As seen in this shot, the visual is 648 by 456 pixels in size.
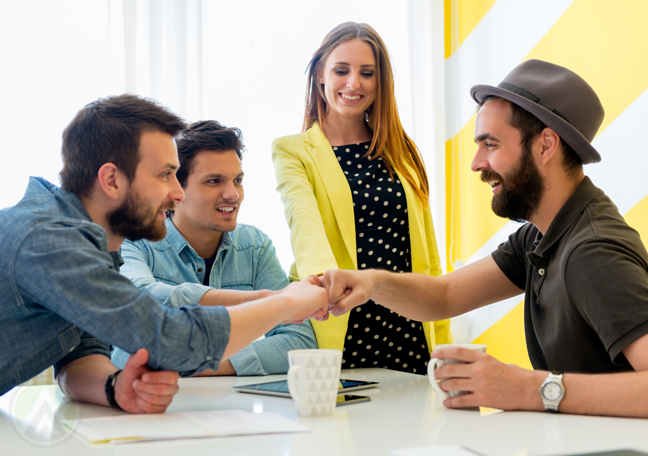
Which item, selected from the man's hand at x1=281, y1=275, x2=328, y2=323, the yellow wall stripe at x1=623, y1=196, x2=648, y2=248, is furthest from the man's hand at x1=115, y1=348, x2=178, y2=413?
the yellow wall stripe at x1=623, y1=196, x2=648, y2=248

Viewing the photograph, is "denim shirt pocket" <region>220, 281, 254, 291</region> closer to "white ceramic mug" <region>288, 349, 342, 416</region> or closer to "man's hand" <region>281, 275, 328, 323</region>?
"man's hand" <region>281, 275, 328, 323</region>

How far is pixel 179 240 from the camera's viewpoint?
1.68m

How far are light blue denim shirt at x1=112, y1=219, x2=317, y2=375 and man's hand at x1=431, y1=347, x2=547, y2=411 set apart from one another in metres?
Answer: 0.56

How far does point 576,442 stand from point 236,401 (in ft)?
1.86

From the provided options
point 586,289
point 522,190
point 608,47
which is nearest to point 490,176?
point 522,190

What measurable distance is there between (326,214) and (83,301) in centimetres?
97

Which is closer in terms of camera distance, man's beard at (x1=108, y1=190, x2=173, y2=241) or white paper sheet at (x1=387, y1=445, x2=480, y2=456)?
white paper sheet at (x1=387, y1=445, x2=480, y2=456)

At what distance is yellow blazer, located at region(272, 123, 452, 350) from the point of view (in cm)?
160

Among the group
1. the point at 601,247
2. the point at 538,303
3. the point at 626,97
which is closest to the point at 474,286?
the point at 538,303

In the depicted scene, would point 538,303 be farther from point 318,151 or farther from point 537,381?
point 318,151

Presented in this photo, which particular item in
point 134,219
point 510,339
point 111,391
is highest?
point 134,219

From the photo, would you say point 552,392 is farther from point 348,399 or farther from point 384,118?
point 384,118

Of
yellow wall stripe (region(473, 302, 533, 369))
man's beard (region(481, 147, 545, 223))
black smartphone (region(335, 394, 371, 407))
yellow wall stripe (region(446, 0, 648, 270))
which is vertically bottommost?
yellow wall stripe (region(473, 302, 533, 369))

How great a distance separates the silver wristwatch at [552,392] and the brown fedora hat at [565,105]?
517mm
